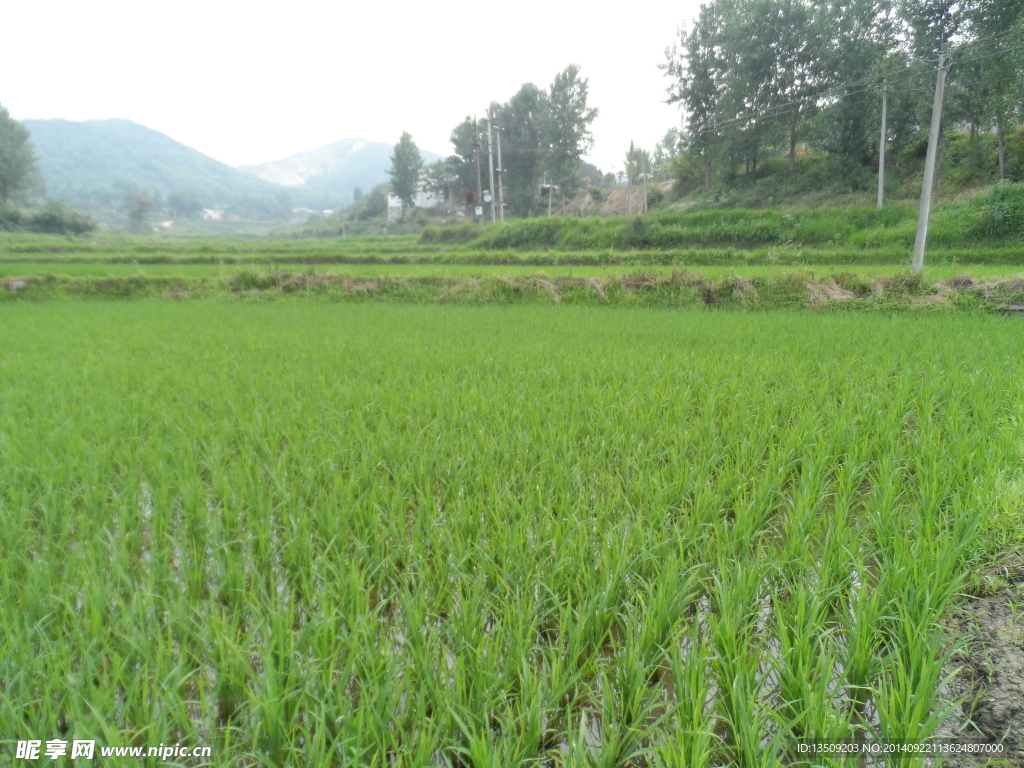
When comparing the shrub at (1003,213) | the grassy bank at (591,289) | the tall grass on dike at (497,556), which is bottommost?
the tall grass on dike at (497,556)

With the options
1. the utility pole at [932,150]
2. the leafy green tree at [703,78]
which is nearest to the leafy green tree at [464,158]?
the leafy green tree at [703,78]

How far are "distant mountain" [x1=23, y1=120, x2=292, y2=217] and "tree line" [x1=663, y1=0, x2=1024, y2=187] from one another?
126 metres

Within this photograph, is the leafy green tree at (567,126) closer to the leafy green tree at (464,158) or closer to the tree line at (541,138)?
the tree line at (541,138)

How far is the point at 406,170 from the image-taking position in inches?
1890

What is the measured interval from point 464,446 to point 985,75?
23021 millimetres

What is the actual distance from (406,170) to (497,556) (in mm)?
51531

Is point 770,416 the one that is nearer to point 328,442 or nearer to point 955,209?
point 328,442

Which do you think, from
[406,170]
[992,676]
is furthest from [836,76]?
[406,170]

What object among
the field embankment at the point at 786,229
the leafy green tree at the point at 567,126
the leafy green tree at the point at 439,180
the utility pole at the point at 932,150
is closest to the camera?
the utility pole at the point at 932,150

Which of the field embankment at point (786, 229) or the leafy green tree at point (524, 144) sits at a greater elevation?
the leafy green tree at point (524, 144)

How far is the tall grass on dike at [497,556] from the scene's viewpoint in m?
1.07

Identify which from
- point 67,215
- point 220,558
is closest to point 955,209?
point 220,558

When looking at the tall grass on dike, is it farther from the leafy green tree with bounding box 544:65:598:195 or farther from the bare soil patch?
the leafy green tree with bounding box 544:65:598:195

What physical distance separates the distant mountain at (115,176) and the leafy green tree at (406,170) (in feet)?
311
